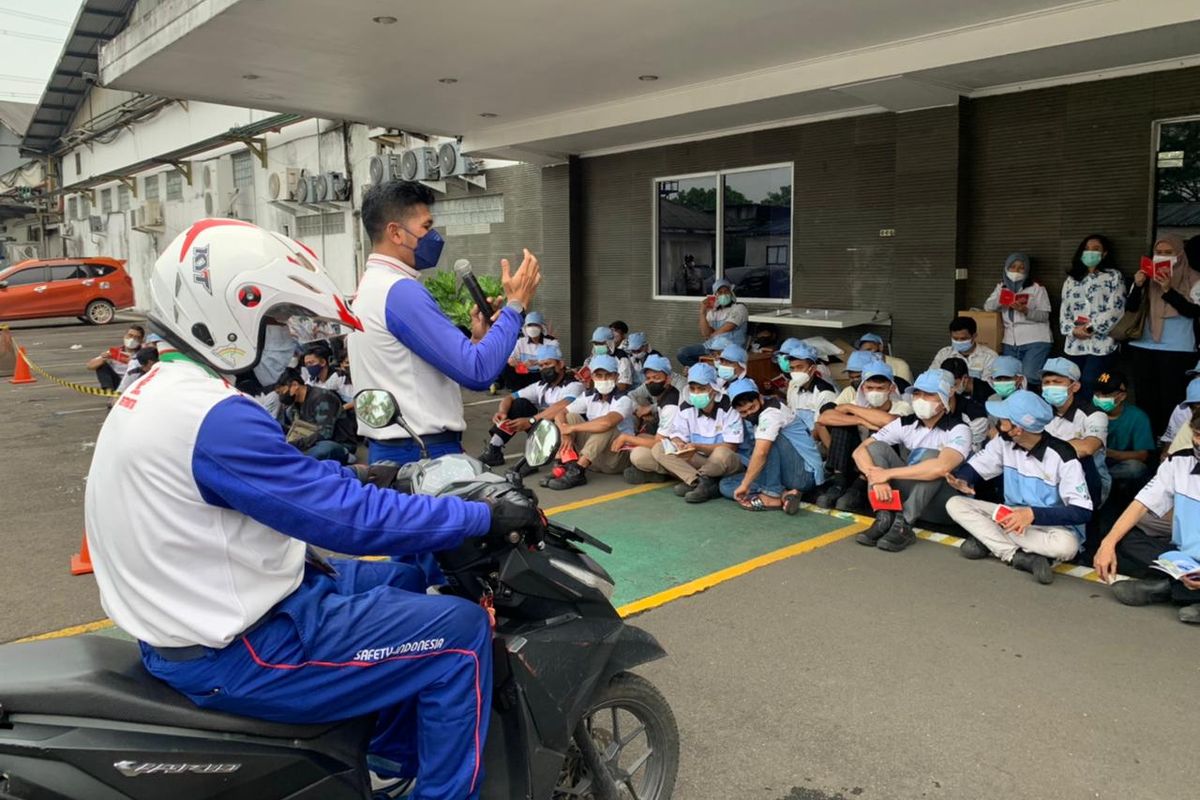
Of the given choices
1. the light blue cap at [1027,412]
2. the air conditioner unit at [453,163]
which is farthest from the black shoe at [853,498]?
the air conditioner unit at [453,163]

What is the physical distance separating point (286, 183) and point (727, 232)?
11.5 metres

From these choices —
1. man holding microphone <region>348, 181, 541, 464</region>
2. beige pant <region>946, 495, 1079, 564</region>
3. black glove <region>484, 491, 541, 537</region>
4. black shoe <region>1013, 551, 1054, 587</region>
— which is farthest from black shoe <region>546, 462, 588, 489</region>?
black glove <region>484, 491, 541, 537</region>

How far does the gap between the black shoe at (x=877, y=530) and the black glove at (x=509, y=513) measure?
3952 mm

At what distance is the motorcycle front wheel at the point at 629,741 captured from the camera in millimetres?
2523

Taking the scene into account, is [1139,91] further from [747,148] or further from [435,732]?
[435,732]

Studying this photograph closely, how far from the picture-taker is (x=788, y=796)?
3025mm

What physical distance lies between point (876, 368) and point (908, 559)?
69.0 inches

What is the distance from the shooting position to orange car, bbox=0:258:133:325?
901 inches

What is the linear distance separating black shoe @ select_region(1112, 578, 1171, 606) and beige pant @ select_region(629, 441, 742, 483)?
275cm

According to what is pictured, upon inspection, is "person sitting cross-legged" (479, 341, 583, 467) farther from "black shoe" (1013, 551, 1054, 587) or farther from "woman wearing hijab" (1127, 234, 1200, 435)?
"woman wearing hijab" (1127, 234, 1200, 435)

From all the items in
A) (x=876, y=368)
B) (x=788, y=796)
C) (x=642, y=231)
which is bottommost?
(x=788, y=796)

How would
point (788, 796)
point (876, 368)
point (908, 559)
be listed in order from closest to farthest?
point (788, 796) → point (908, 559) → point (876, 368)

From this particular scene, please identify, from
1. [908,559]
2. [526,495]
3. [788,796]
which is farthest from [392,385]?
[908,559]

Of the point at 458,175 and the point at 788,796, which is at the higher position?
the point at 458,175
